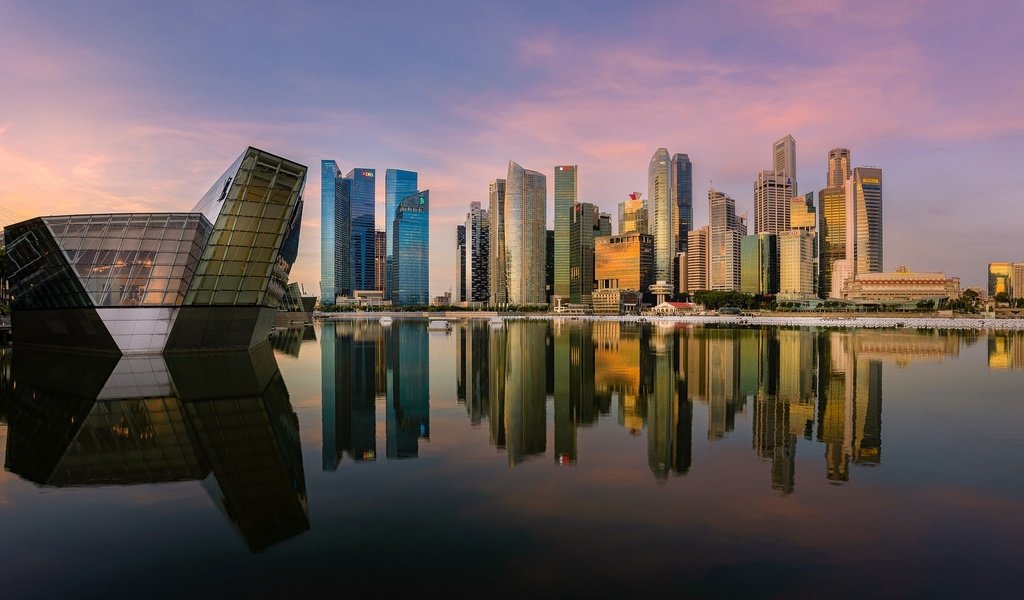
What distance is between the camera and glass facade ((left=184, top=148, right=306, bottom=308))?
51281 mm

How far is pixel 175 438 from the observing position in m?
22.3

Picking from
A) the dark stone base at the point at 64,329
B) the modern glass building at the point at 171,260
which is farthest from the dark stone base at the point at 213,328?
the dark stone base at the point at 64,329

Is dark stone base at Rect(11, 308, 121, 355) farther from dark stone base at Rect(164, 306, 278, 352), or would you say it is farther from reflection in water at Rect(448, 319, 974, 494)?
reflection in water at Rect(448, 319, 974, 494)

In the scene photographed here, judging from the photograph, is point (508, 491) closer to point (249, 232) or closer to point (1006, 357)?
point (249, 232)

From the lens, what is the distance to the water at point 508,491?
11445 mm

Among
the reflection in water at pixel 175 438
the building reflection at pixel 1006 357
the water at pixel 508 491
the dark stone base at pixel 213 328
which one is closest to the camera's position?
the water at pixel 508 491

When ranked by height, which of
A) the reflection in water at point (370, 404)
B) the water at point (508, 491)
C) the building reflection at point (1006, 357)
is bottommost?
the building reflection at point (1006, 357)

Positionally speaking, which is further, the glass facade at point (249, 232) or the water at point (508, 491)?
the glass facade at point (249, 232)

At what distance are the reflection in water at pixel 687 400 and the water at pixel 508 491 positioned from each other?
0.25m

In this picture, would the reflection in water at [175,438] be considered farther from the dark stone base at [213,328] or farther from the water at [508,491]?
the dark stone base at [213,328]

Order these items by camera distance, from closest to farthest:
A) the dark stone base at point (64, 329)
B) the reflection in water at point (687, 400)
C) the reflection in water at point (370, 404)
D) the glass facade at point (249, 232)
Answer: the reflection in water at point (687, 400)
the reflection in water at point (370, 404)
the glass facade at point (249, 232)
the dark stone base at point (64, 329)

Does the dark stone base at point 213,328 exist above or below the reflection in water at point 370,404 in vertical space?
above

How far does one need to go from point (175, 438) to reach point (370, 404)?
1149cm

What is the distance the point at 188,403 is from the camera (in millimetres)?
29203
